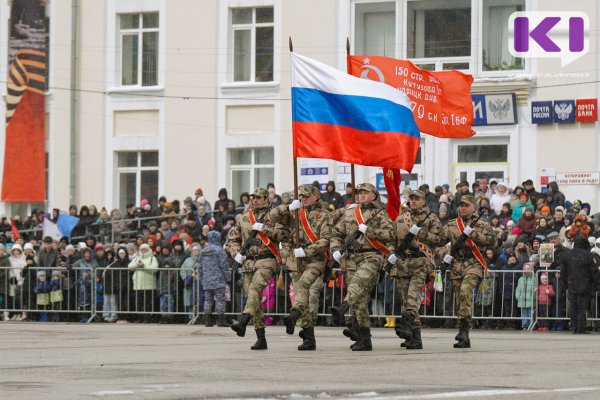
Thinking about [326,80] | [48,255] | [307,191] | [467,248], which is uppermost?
[326,80]

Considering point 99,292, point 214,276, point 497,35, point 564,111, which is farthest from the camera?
point 497,35

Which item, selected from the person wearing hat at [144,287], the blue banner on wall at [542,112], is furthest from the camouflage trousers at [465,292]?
the blue banner on wall at [542,112]

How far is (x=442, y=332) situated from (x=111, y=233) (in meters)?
12.8

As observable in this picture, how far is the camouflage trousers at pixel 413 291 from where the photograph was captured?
1709 centimetres

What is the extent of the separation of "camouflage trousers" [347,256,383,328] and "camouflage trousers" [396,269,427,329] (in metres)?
0.78

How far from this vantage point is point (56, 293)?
28.2 m

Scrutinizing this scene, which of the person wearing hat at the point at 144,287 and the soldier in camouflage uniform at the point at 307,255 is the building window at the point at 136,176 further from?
the soldier in camouflage uniform at the point at 307,255

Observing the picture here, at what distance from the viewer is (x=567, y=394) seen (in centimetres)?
1120

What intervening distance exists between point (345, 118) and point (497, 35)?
695 inches

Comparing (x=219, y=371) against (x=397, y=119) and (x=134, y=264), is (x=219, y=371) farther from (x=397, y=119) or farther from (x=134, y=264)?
(x=134, y=264)

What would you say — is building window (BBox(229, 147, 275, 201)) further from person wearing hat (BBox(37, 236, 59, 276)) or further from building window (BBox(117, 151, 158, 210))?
person wearing hat (BBox(37, 236, 59, 276))

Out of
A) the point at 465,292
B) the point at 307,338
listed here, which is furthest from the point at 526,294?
the point at 307,338

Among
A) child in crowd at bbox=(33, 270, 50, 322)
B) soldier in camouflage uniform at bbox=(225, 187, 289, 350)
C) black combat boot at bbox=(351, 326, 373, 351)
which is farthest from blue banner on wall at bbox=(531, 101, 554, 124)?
black combat boot at bbox=(351, 326, 373, 351)

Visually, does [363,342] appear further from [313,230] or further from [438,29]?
[438,29]
